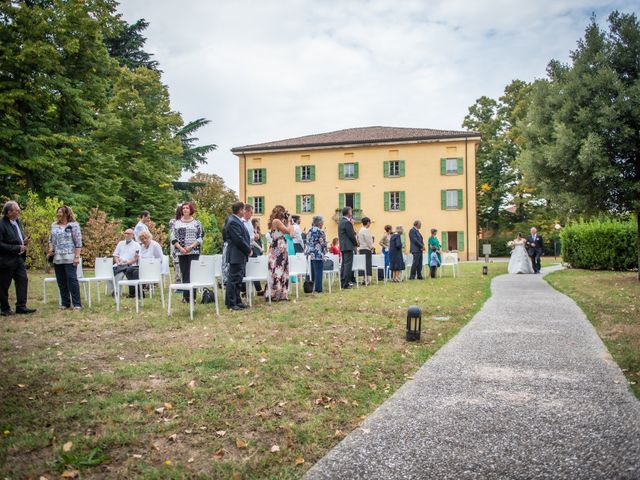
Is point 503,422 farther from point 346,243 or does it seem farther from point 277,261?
point 346,243

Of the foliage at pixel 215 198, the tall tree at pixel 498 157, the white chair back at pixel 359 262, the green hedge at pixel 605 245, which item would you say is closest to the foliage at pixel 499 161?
the tall tree at pixel 498 157

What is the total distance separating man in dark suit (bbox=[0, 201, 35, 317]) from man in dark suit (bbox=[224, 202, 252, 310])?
3.25 metres

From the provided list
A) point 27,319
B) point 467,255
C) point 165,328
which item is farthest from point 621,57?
point 467,255

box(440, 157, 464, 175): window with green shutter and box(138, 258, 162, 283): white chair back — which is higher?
box(440, 157, 464, 175): window with green shutter

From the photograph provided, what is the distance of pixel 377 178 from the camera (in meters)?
37.6

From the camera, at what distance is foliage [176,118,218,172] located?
115 ft

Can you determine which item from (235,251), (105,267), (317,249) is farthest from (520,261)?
(105,267)

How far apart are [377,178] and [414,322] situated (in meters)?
31.9

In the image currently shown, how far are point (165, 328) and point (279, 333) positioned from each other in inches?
66.4

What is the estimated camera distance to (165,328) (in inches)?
279

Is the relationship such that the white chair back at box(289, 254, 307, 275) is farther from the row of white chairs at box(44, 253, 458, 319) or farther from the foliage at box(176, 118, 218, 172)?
the foliage at box(176, 118, 218, 172)

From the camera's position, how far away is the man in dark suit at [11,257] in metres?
8.12

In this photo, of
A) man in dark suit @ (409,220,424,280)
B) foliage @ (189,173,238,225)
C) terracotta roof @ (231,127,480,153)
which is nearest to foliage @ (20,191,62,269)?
man in dark suit @ (409,220,424,280)

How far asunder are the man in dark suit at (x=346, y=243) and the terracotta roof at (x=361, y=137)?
82.0 feet
